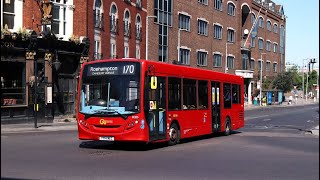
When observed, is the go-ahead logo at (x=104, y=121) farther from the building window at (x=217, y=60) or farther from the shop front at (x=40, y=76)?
the building window at (x=217, y=60)

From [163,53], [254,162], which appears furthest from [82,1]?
[254,162]

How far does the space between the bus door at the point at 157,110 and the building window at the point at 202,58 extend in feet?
149

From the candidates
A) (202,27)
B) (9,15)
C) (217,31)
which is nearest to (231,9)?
(217,31)

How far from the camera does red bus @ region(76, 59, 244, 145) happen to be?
14398mm

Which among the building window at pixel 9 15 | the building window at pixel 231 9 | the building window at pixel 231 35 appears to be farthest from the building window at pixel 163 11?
the building window at pixel 9 15

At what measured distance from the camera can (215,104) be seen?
65.2ft

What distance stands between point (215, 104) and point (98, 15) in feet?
63.6

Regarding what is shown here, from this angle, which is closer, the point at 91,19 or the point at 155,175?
the point at 155,175

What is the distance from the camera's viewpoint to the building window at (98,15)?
1431 inches

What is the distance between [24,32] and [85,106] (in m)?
15.4

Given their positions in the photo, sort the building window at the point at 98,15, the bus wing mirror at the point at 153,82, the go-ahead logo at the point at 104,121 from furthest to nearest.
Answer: the building window at the point at 98,15, the bus wing mirror at the point at 153,82, the go-ahead logo at the point at 104,121

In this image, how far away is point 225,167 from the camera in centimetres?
1134

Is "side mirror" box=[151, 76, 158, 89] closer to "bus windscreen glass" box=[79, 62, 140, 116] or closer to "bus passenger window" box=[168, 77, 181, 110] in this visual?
"bus windscreen glass" box=[79, 62, 140, 116]

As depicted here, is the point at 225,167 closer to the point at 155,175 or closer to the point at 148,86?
the point at 155,175
